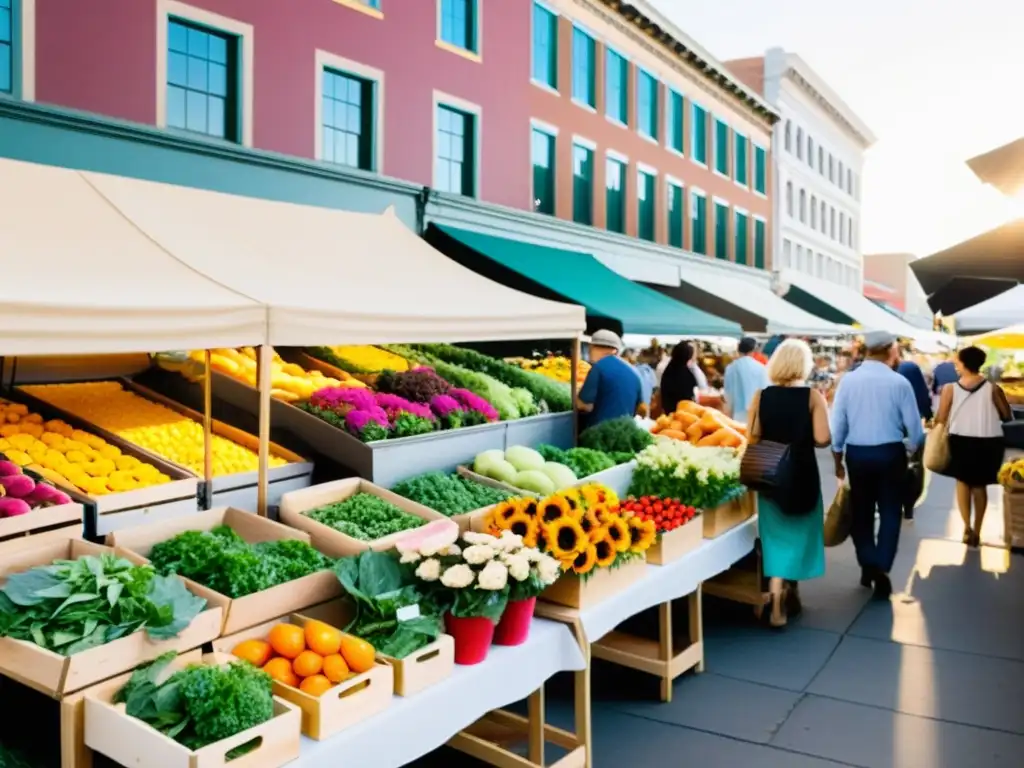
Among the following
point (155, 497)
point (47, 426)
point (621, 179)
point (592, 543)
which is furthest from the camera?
point (621, 179)

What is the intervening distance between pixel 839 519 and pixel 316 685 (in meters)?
5.24

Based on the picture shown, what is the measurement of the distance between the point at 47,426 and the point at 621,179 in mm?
17304

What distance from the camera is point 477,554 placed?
3.86 m

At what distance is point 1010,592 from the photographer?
24.2 ft

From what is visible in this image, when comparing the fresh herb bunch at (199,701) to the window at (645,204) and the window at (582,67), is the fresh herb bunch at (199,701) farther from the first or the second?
the window at (645,204)

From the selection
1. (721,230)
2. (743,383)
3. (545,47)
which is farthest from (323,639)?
(721,230)

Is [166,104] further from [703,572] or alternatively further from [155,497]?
[703,572]

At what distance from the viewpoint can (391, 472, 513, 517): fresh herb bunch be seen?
18.1ft

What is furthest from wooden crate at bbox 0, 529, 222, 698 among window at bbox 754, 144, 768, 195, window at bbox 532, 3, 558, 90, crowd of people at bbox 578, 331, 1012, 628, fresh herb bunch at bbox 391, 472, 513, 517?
window at bbox 754, 144, 768, 195

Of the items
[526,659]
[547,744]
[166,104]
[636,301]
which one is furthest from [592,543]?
[636,301]

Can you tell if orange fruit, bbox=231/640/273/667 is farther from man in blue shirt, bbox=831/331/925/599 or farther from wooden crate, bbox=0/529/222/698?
man in blue shirt, bbox=831/331/925/599

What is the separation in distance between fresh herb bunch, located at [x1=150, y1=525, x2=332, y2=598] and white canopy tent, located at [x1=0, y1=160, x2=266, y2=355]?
36.5 inches

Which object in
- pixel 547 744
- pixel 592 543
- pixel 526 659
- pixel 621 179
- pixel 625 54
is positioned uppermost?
pixel 625 54

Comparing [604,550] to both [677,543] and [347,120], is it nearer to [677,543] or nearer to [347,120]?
[677,543]
